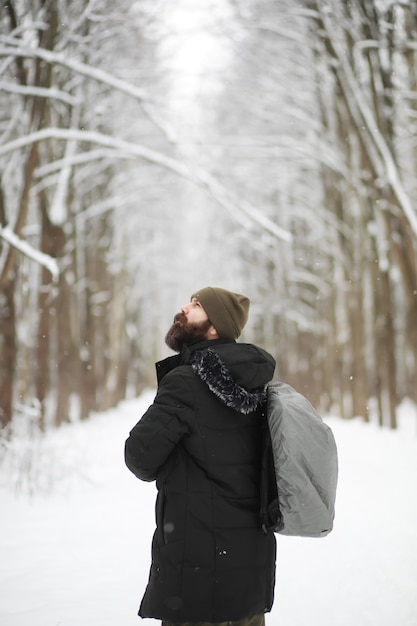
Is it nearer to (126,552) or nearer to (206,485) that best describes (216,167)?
(126,552)

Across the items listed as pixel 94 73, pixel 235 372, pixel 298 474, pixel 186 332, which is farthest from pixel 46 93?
pixel 298 474

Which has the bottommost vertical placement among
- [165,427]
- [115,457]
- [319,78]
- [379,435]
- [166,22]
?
[379,435]

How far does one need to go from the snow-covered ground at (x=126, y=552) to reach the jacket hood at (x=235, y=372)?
80.5 inches

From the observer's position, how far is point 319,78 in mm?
13461

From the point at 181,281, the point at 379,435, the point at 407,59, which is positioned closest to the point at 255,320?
the point at 181,281

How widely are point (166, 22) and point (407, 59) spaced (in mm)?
4620

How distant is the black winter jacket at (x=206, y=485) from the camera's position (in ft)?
7.70

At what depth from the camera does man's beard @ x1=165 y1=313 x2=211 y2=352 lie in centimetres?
265

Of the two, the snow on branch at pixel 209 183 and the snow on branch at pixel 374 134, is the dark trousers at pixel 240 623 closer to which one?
the snow on branch at pixel 209 183

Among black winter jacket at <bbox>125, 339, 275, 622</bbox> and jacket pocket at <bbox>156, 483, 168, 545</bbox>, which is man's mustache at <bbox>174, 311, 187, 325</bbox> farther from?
jacket pocket at <bbox>156, 483, 168, 545</bbox>

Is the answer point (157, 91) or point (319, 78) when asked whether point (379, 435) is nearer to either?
point (319, 78)

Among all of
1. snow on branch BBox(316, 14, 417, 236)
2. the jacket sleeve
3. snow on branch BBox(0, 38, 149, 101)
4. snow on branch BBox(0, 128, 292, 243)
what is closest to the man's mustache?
the jacket sleeve

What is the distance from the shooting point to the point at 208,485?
2424 millimetres

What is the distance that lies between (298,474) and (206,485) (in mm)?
358
